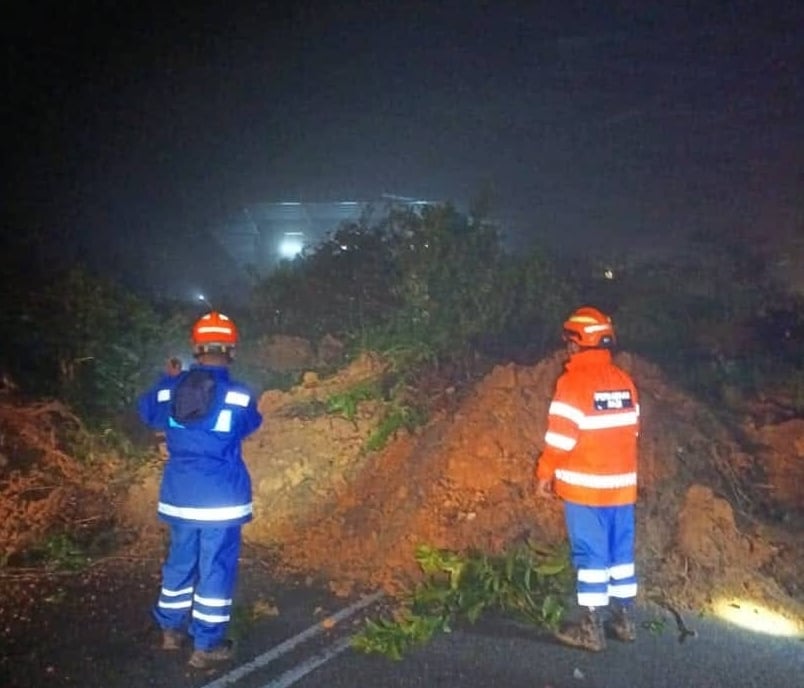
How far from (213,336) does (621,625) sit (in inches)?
113

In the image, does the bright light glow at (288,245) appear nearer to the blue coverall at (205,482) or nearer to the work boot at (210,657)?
Answer: the blue coverall at (205,482)

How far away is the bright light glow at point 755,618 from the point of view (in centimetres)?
627

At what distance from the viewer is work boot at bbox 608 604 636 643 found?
5930 mm

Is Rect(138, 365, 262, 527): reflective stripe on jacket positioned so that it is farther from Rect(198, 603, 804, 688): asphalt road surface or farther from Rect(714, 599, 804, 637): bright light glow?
Rect(714, 599, 804, 637): bright light glow

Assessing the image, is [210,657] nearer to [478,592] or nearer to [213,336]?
[213,336]

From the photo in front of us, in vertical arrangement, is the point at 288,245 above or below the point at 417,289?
above

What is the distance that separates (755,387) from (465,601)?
5.04 metres

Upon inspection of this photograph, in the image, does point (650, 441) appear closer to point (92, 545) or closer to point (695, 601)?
point (695, 601)

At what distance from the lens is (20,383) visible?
9875 mm

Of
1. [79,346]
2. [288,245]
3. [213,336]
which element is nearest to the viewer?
[213,336]

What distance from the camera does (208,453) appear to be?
544 cm

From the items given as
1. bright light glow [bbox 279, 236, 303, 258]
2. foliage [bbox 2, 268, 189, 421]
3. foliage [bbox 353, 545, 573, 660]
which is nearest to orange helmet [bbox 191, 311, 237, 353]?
foliage [bbox 353, 545, 573, 660]

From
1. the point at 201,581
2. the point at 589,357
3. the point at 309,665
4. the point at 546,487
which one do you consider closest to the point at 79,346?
Result: the point at 201,581

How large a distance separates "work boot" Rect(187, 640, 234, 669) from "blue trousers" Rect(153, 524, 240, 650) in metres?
0.03
